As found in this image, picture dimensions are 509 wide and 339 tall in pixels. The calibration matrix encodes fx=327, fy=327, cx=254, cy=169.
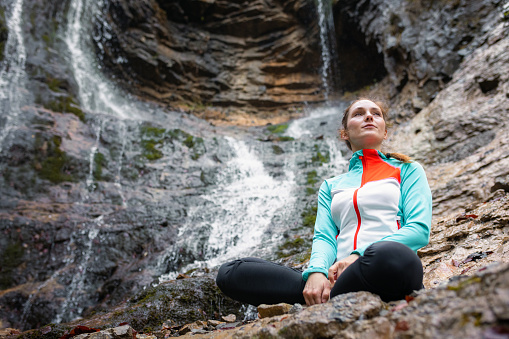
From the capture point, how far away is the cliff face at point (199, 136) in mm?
3988

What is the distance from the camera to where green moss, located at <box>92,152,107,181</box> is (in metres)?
7.33

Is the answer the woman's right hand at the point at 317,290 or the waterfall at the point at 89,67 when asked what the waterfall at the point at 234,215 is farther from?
the waterfall at the point at 89,67

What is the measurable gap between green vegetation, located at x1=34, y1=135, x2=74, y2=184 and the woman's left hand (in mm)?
6826

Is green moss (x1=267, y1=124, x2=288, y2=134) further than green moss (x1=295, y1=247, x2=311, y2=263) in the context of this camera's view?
Yes

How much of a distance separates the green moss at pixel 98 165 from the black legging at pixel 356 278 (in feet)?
20.9

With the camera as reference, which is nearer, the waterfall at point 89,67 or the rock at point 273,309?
the rock at point 273,309

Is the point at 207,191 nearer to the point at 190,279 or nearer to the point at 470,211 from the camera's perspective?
the point at 190,279

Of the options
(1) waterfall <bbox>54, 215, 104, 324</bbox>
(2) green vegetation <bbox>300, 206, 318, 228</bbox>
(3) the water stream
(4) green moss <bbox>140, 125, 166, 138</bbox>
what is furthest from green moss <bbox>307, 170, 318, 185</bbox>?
(1) waterfall <bbox>54, 215, 104, 324</bbox>

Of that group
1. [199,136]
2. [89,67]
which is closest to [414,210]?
[199,136]

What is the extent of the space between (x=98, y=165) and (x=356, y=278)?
7323mm

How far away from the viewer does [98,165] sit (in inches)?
296

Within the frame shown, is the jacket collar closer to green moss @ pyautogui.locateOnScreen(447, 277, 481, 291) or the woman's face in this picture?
the woman's face

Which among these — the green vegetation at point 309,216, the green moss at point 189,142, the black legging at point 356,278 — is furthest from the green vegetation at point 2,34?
the black legging at point 356,278

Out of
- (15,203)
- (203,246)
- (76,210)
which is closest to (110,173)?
(76,210)
